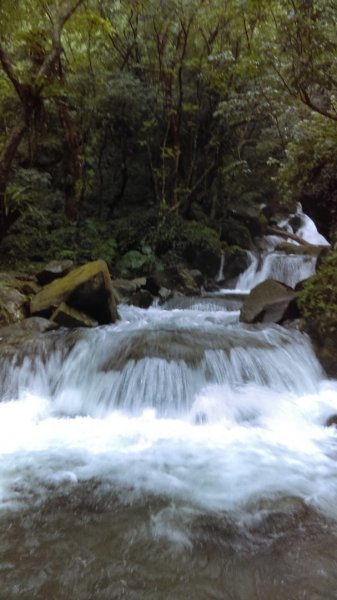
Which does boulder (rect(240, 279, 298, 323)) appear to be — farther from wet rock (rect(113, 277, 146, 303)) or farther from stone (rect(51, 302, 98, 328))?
wet rock (rect(113, 277, 146, 303))

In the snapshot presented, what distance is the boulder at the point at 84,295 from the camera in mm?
8312

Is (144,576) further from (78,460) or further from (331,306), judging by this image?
(331,306)

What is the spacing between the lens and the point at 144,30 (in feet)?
44.4

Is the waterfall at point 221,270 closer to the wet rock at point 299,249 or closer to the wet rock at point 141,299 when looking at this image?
the wet rock at point 299,249

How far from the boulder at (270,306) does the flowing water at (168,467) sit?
650 mm

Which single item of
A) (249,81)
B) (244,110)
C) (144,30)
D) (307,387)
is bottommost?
(307,387)

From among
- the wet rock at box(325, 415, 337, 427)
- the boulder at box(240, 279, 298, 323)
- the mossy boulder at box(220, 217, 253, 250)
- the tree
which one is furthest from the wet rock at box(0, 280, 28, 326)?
the mossy boulder at box(220, 217, 253, 250)

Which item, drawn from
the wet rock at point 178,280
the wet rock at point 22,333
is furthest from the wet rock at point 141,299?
the wet rock at point 22,333

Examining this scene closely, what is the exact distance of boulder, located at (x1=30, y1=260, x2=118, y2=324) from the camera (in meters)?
8.31

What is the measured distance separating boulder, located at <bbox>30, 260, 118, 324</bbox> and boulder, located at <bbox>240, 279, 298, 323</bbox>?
2753 mm

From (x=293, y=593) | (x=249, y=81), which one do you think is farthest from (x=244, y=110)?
(x=293, y=593)

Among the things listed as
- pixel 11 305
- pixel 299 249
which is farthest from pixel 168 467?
pixel 299 249

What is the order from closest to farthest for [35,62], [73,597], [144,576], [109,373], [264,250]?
[73,597] → [144,576] → [109,373] → [35,62] → [264,250]

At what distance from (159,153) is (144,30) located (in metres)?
3.62
